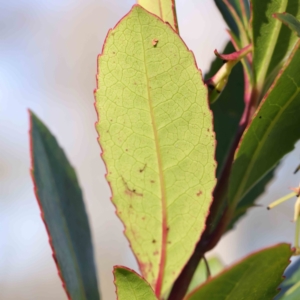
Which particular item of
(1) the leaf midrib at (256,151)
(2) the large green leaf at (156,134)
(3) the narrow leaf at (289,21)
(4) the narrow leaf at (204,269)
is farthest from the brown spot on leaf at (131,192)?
(4) the narrow leaf at (204,269)

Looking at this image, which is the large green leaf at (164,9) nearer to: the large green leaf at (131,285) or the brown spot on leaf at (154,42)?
the brown spot on leaf at (154,42)

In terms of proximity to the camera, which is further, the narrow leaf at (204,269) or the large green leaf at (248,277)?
the narrow leaf at (204,269)

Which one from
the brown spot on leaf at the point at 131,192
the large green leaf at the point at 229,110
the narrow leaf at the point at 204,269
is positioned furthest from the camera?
the narrow leaf at the point at 204,269

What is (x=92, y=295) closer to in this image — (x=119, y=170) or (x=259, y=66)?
Result: (x=119, y=170)

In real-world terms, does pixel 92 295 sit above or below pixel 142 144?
below

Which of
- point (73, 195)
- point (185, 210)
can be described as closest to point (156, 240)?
point (185, 210)

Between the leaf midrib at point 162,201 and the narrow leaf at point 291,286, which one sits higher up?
the leaf midrib at point 162,201

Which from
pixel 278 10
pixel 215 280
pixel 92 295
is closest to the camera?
pixel 215 280

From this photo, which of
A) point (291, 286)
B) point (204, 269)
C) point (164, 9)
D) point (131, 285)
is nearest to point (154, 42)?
point (164, 9)
